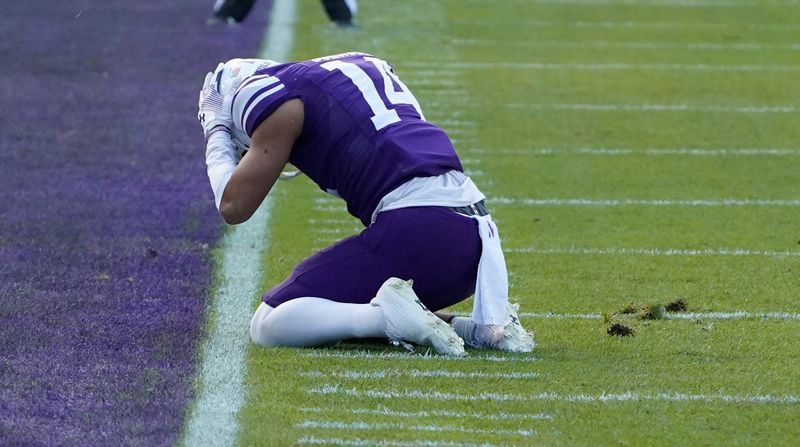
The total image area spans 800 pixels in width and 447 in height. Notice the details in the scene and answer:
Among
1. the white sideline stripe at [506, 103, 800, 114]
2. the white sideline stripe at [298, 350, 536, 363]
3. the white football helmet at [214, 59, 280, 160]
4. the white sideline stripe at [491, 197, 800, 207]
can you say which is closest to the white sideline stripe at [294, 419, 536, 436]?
the white sideline stripe at [298, 350, 536, 363]

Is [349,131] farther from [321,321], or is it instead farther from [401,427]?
[401,427]

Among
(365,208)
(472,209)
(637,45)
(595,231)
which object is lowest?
(637,45)

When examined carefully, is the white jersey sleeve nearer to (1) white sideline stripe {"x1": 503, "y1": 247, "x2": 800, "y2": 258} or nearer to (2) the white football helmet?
(2) the white football helmet

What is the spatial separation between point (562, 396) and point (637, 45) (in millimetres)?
8824

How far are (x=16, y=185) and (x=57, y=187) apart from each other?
218 millimetres

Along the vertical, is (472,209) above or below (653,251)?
above

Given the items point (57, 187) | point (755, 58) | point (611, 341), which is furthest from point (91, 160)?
point (755, 58)

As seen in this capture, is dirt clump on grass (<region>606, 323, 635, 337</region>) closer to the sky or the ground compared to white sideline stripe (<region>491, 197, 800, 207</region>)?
closer to the sky

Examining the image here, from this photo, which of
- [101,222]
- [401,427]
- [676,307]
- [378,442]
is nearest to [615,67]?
[101,222]

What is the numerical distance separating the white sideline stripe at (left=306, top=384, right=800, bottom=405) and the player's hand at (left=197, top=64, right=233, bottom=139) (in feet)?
3.65

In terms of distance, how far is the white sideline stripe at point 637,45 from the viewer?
12.4m

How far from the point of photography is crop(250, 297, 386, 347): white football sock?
4.58m

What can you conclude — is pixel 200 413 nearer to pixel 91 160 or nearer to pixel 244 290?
pixel 244 290

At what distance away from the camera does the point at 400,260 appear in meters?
4.65
